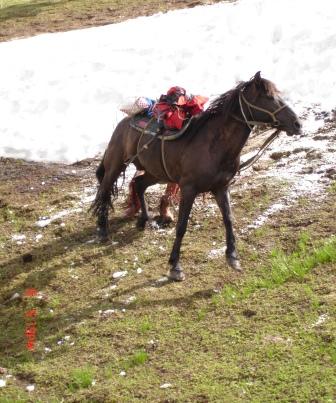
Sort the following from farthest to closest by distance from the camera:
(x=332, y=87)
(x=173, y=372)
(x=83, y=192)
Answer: (x=332, y=87), (x=83, y=192), (x=173, y=372)

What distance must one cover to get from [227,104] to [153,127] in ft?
Answer: 4.60

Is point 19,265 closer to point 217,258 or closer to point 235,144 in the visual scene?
point 217,258

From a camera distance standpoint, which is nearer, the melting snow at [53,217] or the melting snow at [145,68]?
the melting snow at [53,217]

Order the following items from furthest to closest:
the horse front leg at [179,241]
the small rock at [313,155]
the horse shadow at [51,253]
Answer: the small rock at [313,155] → the horse shadow at [51,253] → the horse front leg at [179,241]

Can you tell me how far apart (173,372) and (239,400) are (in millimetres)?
882

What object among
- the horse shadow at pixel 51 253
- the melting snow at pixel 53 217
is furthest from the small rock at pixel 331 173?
the melting snow at pixel 53 217

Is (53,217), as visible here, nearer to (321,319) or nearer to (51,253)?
(51,253)

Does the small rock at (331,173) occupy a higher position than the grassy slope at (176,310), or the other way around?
the small rock at (331,173)

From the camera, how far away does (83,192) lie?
1156 centimetres

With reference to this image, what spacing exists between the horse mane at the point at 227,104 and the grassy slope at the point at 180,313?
5.99 ft

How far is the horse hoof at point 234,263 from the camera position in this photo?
27.6 feet

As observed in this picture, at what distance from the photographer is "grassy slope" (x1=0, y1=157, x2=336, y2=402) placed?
6.52 m

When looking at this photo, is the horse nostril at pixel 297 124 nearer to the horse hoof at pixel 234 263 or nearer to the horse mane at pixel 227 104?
the horse mane at pixel 227 104

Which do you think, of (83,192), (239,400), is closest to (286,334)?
(239,400)
